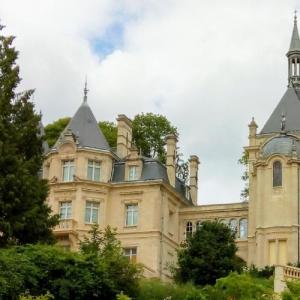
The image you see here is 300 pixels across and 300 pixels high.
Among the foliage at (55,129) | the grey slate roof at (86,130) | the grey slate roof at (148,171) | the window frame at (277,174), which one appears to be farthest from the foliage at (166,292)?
the foliage at (55,129)

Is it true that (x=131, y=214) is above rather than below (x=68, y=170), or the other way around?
below

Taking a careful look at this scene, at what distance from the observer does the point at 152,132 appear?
6812 centimetres

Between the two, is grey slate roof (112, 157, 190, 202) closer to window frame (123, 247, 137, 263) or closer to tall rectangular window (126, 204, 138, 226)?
tall rectangular window (126, 204, 138, 226)

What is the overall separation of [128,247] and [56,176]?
6.22m

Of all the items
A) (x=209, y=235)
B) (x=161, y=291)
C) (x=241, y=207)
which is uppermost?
(x=241, y=207)

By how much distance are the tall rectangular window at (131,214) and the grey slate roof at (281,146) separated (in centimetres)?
833

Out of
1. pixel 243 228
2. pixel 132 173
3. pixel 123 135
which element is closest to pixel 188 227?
pixel 243 228

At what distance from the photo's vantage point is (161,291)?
39.0 m

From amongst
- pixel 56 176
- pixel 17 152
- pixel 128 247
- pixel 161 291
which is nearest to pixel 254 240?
pixel 128 247

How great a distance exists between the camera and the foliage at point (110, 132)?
221ft

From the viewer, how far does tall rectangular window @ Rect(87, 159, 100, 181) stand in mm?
56750

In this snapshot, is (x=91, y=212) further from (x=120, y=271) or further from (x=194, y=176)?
(x=120, y=271)

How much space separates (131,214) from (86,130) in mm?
6109

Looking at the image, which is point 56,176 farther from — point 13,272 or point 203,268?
point 13,272
